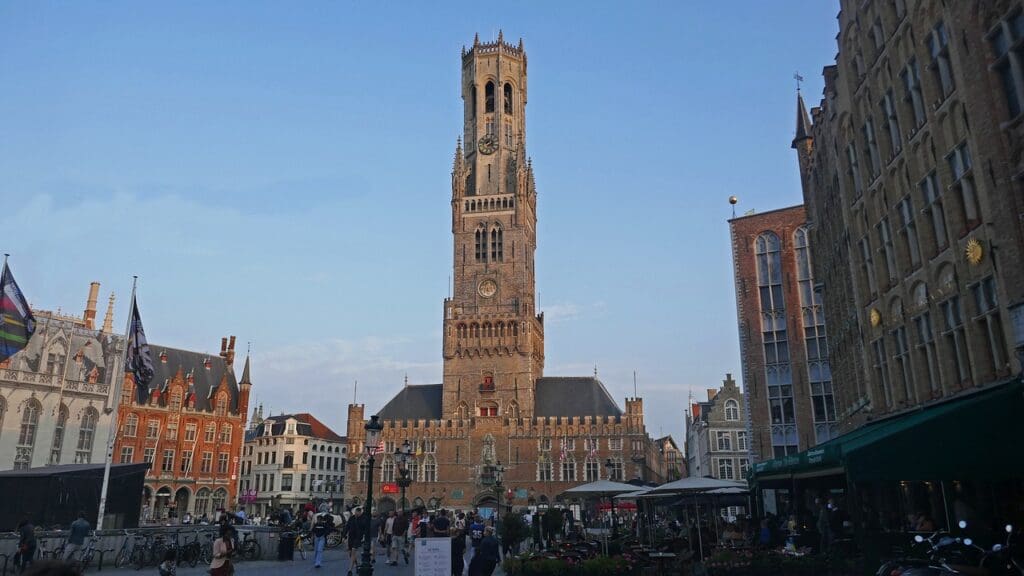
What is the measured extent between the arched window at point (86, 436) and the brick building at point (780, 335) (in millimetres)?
51944

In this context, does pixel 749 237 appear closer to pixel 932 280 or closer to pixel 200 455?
pixel 932 280

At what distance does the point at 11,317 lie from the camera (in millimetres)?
28516

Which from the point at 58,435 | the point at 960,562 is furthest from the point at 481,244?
the point at 960,562

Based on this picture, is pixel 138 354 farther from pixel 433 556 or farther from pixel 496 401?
pixel 496 401

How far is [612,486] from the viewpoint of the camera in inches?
1095

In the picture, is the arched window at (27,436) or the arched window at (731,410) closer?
the arched window at (27,436)

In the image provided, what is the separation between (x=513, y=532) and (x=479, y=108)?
6290 centimetres

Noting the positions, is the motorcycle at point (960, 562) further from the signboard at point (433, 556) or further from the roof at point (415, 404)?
the roof at point (415, 404)

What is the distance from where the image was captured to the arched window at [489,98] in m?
79.1

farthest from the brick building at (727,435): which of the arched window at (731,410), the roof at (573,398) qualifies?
the roof at (573,398)

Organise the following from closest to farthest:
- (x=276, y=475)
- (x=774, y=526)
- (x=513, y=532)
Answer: (x=774, y=526), (x=513, y=532), (x=276, y=475)

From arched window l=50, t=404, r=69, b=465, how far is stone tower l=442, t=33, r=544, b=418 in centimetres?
3205

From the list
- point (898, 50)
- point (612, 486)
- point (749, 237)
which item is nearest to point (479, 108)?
point (749, 237)

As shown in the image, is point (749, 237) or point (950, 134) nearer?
point (950, 134)
